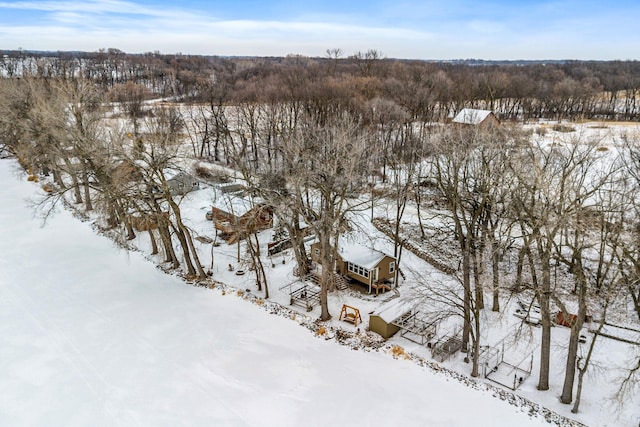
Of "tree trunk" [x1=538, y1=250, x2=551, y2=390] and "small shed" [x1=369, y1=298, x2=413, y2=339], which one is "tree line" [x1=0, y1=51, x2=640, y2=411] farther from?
"small shed" [x1=369, y1=298, x2=413, y2=339]

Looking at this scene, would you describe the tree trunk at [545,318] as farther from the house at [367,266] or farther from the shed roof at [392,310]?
the house at [367,266]

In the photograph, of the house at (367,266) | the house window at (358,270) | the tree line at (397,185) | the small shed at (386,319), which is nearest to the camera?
the tree line at (397,185)

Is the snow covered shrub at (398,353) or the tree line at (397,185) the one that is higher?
the tree line at (397,185)

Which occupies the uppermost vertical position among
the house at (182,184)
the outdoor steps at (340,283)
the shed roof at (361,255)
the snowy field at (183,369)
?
the house at (182,184)

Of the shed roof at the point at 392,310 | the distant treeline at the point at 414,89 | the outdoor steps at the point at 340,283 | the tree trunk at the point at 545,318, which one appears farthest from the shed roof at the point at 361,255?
the distant treeline at the point at 414,89

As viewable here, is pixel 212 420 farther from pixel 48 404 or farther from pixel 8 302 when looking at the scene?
pixel 8 302

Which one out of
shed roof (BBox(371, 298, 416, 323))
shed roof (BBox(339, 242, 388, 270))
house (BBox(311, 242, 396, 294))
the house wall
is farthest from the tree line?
shed roof (BBox(371, 298, 416, 323))
